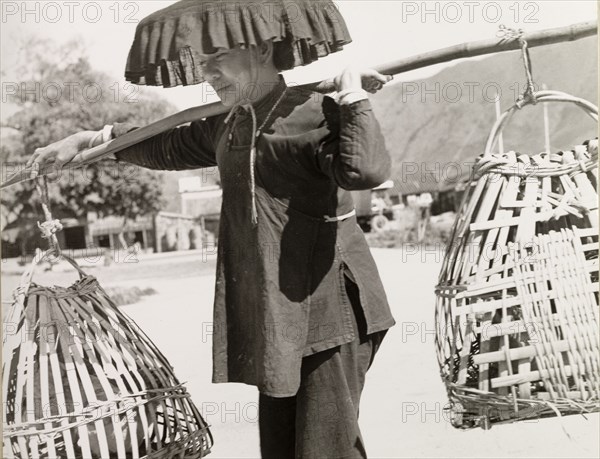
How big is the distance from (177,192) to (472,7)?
2.85 feet

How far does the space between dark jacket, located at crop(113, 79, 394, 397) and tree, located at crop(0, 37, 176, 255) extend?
1.51ft

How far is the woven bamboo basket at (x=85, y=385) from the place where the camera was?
130 centimetres

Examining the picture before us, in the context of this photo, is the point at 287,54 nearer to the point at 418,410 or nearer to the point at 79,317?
the point at 79,317

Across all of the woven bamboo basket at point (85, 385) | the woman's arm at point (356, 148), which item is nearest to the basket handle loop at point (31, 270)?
the woven bamboo basket at point (85, 385)

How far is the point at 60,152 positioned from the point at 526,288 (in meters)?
0.96

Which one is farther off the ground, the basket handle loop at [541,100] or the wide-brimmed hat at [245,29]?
the wide-brimmed hat at [245,29]

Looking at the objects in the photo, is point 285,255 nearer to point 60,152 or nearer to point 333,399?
point 333,399

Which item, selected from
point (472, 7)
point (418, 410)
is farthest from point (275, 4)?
point (418, 410)

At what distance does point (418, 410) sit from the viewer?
5.02 feet

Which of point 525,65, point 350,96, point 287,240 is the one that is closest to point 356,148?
point 350,96

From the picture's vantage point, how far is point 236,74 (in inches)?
48.6

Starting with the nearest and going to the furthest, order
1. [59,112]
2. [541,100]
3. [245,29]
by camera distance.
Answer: [245,29]
[541,100]
[59,112]

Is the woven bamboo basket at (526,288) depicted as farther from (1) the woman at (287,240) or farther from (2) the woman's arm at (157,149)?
(2) the woman's arm at (157,149)

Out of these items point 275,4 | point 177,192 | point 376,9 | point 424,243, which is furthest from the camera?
point 177,192
